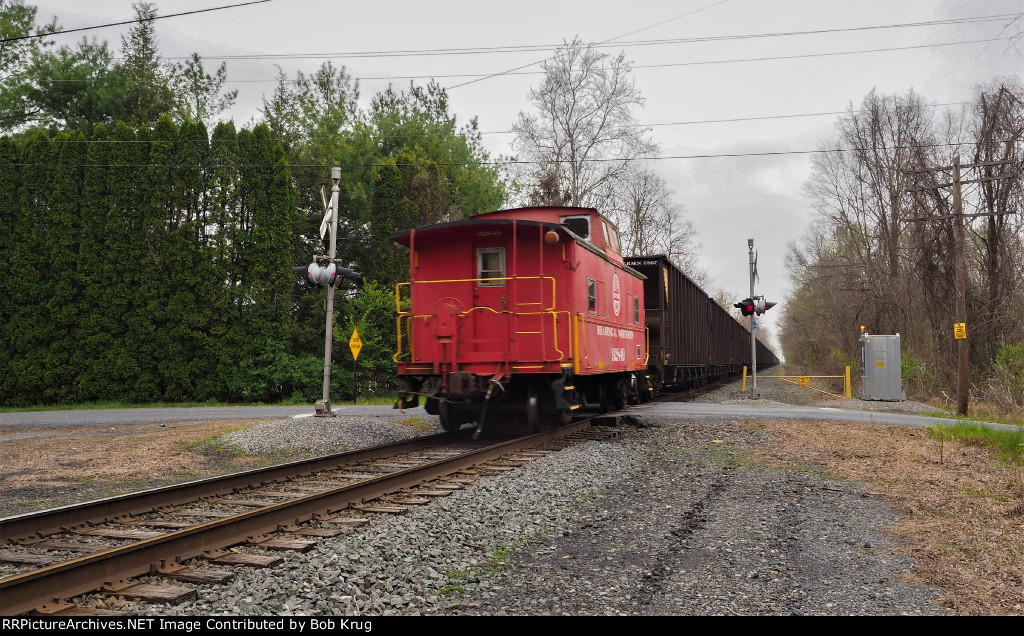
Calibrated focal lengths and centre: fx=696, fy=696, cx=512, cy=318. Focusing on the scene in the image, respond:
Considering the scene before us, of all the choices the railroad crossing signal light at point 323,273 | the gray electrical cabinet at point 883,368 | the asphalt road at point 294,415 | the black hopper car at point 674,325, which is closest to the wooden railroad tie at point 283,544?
the railroad crossing signal light at point 323,273

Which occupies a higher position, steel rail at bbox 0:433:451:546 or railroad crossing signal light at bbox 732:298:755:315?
railroad crossing signal light at bbox 732:298:755:315

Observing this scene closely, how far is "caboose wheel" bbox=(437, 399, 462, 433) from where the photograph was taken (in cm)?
1173

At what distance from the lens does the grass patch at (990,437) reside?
9.82m

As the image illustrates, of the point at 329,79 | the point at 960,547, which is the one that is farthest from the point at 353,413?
the point at 329,79

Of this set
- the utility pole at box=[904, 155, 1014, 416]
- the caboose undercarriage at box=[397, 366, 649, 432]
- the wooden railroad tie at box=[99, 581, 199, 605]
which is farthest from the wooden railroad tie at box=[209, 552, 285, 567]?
the utility pole at box=[904, 155, 1014, 416]

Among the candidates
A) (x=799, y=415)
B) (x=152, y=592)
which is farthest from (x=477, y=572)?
(x=799, y=415)

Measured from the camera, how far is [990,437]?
11.2 metres

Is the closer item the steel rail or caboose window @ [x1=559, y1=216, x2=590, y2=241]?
the steel rail

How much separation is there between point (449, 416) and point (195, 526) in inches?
268

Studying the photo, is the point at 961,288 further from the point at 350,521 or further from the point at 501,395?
the point at 350,521

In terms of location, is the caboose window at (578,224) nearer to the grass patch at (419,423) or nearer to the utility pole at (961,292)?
the grass patch at (419,423)

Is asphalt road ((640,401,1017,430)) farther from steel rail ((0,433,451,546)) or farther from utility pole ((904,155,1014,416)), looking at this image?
steel rail ((0,433,451,546))

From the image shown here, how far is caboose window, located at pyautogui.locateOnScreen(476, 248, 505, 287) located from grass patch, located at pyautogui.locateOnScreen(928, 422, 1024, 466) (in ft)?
24.7

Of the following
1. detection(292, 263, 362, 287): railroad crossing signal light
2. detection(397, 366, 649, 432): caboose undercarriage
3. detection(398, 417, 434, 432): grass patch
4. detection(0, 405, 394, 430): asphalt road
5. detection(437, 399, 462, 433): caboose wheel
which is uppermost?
detection(292, 263, 362, 287): railroad crossing signal light
